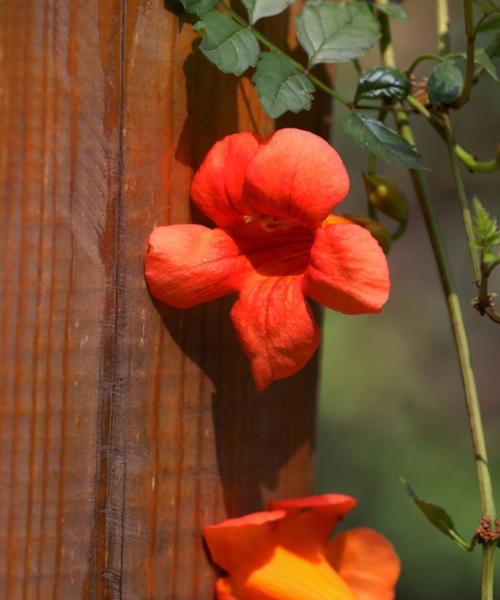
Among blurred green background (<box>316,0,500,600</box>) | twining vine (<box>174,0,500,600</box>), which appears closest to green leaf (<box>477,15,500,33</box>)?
twining vine (<box>174,0,500,600</box>)

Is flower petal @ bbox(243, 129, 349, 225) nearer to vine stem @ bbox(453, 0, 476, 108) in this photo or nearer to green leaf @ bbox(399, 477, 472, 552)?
vine stem @ bbox(453, 0, 476, 108)

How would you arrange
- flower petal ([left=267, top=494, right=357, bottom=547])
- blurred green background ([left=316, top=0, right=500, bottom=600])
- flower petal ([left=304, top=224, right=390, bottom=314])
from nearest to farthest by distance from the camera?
flower petal ([left=304, top=224, right=390, bottom=314])
flower petal ([left=267, top=494, right=357, bottom=547])
blurred green background ([left=316, top=0, right=500, bottom=600])

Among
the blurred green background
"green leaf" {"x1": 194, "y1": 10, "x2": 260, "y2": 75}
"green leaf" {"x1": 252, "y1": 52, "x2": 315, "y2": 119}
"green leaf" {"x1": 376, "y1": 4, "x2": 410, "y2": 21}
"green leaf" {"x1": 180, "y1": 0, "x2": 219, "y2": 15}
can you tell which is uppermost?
"green leaf" {"x1": 376, "y1": 4, "x2": 410, "y2": 21}

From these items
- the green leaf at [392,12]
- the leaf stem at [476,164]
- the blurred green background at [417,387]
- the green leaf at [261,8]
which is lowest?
the blurred green background at [417,387]

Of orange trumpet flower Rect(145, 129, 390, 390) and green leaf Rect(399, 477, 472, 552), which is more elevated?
→ orange trumpet flower Rect(145, 129, 390, 390)

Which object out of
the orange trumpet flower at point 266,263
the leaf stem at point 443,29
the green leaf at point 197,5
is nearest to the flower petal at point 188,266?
the orange trumpet flower at point 266,263

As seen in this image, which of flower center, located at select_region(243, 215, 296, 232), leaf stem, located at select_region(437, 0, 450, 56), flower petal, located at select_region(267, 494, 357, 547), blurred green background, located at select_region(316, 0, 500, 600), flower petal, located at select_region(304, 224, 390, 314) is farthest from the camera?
blurred green background, located at select_region(316, 0, 500, 600)

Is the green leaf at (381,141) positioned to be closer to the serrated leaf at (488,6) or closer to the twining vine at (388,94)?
the twining vine at (388,94)

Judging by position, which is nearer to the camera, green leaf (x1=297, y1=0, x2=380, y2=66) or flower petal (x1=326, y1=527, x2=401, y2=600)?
green leaf (x1=297, y1=0, x2=380, y2=66)
